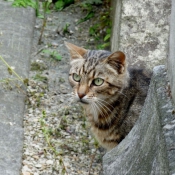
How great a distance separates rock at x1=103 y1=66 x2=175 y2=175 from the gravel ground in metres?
0.71

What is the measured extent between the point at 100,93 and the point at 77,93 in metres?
0.17

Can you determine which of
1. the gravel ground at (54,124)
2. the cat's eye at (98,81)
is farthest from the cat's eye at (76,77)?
the gravel ground at (54,124)

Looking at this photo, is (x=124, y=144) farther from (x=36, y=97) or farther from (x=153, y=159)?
(x=36, y=97)

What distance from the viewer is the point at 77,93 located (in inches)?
138

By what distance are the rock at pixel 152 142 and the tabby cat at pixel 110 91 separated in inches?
25.3

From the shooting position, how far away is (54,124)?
4.11 meters

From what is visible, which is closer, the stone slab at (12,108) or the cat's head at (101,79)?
the cat's head at (101,79)

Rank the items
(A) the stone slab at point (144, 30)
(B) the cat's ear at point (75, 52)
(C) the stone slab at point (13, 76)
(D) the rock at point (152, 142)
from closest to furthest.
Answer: (D) the rock at point (152, 142)
(C) the stone slab at point (13, 76)
(B) the cat's ear at point (75, 52)
(A) the stone slab at point (144, 30)

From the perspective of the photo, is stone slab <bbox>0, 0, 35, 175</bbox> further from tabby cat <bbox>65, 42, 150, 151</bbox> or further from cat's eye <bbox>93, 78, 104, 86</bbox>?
cat's eye <bbox>93, 78, 104, 86</bbox>

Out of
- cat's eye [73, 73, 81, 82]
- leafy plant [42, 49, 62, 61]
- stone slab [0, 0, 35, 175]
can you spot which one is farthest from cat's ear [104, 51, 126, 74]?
leafy plant [42, 49, 62, 61]

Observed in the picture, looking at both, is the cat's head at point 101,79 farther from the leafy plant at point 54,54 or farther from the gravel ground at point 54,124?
the leafy plant at point 54,54

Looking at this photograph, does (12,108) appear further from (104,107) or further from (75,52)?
(104,107)

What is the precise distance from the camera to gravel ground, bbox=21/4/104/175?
3602 mm

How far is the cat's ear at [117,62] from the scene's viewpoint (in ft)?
11.3
